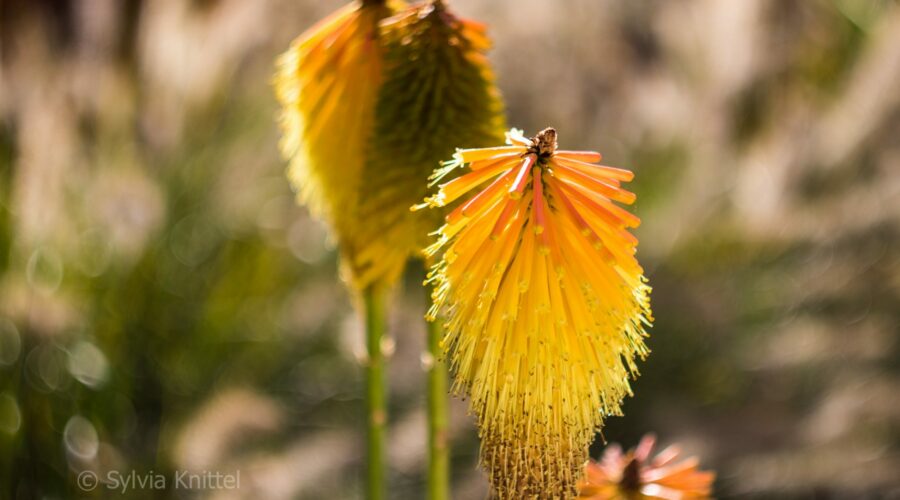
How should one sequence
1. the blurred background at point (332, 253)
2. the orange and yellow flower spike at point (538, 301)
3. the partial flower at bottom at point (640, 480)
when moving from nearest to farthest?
the orange and yellow flower spike at point (538, 301), the partial flower at bottom at point (640, 480), the blurred background at point (332, 253)

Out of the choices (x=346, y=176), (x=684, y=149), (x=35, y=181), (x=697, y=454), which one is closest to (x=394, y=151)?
(x=346, y=176)

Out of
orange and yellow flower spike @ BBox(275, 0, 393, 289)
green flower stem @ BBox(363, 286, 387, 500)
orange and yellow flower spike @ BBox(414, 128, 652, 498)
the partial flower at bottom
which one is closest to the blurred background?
green flower stem @ BBox(363, 286, 387, 500)

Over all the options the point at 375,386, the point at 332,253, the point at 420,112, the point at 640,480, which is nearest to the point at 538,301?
the point at 640,480

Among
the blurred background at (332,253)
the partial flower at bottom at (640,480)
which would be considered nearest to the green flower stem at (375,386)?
the partial flower at bottom at (640,480)

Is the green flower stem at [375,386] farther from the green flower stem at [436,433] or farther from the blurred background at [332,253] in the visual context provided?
the blurred background at [332,253]

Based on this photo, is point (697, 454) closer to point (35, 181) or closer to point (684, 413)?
point (684, 413)

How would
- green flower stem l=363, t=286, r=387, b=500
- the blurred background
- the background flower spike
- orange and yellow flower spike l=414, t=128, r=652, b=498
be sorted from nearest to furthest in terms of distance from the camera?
orange and yellow flower spike l=414, t=128, r=652, b=498, the background flower spike, green flower stem l=363, t=286, r=387, b=500, the blurred background

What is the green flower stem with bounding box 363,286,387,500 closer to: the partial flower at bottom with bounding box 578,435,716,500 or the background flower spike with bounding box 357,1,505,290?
the background flower spike with bounding box 357,1,505,290
